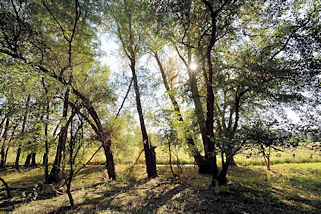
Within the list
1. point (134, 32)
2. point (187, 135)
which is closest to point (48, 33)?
point (134, 32)

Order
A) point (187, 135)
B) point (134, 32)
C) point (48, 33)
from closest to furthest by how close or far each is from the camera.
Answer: point (48, 33), point (187, 135), point (134, 32)

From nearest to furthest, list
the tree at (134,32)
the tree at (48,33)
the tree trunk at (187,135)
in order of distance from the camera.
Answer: the tree at (48,33)
the tree trunk at (187,135)
the tree at (134,32)

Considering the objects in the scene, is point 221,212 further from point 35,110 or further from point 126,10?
point 126,10

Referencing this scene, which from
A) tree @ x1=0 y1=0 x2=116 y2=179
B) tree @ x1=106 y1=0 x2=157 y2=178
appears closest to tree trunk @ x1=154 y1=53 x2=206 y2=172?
tree @ x1=106 y1=0 x2=157 y2=178

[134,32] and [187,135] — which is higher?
[134,32]

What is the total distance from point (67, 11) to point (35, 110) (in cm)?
692

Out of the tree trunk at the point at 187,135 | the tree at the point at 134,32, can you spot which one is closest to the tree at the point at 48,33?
the tree at the point at 134,32

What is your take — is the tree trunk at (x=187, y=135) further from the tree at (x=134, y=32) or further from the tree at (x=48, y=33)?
the tree at (x=48, y=33)

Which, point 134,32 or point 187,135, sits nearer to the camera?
point 187,135

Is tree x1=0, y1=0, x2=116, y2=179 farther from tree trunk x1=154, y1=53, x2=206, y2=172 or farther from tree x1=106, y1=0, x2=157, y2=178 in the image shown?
tree trunk x1=154, y1=53, x2=206, y2=172

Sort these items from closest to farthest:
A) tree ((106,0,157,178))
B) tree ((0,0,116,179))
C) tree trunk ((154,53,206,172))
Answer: tree ((0,0,116,179))
tree trunk ((154,53,206,172))
tree ((106,0,157,178))

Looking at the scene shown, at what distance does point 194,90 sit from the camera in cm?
1023

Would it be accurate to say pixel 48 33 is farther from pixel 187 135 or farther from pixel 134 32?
pixel 187 135

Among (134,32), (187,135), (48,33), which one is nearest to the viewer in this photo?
(48,33)
